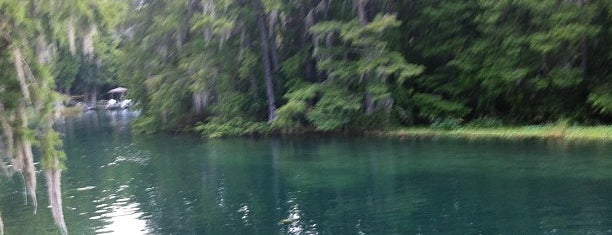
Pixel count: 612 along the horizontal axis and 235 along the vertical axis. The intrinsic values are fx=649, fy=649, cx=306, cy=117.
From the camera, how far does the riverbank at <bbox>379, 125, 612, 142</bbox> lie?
68.1 ft

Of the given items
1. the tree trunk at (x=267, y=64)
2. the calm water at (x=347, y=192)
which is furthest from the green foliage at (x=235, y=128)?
the calm water at (x=347, y=192)

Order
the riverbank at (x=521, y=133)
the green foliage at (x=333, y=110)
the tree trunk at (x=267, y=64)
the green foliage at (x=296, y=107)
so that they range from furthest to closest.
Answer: the tree trunk at (x=267, y=64) < the green foliage at (x=296, y=107) < the green foliage at (x=333, y=110) < the riverbank at (x=521, y=133)

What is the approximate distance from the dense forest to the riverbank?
1.02m

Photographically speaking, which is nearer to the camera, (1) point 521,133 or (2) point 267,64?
(1) point 521,133

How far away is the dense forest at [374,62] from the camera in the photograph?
77.2ft

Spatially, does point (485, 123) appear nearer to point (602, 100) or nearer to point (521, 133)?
point (521, 133)

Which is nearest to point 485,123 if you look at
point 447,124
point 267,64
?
point 447,124

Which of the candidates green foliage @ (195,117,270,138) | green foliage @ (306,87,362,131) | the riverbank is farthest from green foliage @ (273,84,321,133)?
the riverbank

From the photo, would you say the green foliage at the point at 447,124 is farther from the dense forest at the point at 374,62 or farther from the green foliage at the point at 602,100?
the green foliage at the point at 602,100

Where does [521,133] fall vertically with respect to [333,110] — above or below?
below

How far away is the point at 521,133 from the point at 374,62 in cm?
616

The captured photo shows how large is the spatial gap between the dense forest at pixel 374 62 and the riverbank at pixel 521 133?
1016mm

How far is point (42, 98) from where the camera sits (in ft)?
26.6

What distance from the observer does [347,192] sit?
1524cm
